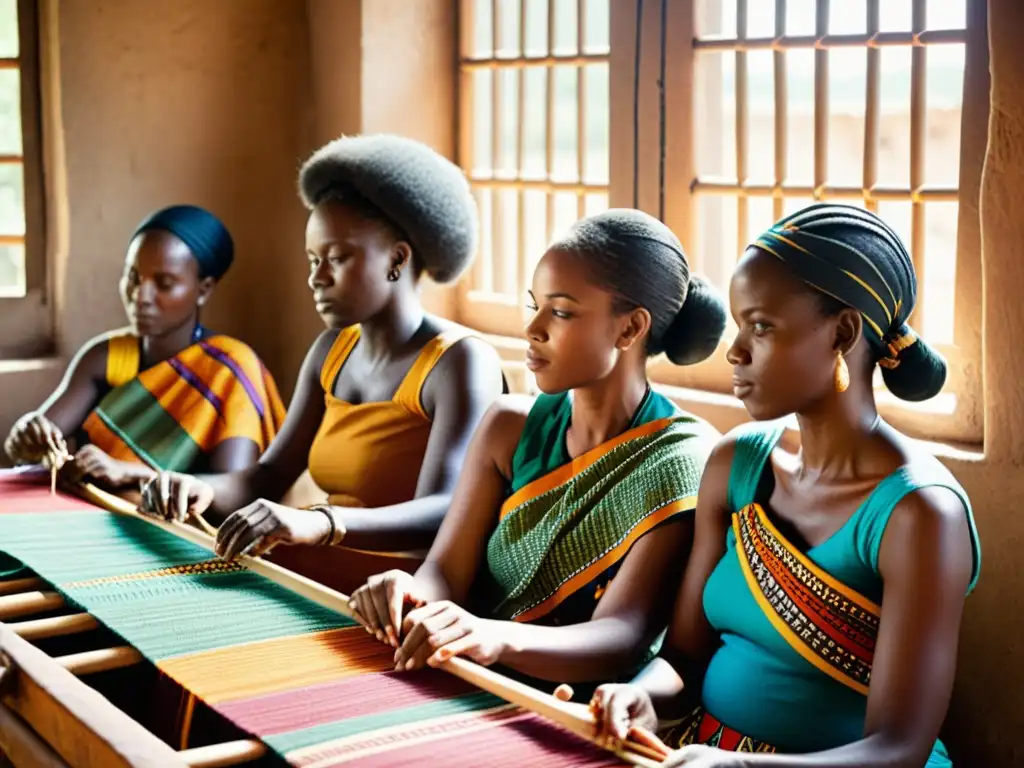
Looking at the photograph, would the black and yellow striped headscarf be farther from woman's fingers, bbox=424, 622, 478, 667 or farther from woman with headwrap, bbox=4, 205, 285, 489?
woman with headwrap, bbox=4, 205, 285, 489

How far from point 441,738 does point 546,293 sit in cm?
84

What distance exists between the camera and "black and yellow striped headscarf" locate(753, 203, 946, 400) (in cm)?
183

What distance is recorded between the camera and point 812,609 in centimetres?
186

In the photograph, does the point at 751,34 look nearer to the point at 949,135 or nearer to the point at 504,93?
the point at 949,135

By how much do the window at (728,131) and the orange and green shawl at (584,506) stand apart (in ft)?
2.32

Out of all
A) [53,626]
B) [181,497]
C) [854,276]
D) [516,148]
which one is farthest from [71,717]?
[516,148]

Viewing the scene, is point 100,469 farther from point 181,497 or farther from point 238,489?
point 181,497

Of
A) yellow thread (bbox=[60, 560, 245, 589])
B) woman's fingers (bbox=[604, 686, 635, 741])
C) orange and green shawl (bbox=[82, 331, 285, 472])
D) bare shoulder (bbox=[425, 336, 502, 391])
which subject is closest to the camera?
woman's fingers (bbox=[604, 686, 635, 741])

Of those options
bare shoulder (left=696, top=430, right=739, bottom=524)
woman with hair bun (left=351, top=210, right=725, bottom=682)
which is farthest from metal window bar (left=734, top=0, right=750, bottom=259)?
bare shoulder (left=696, top=430, right=739, bottom=524)

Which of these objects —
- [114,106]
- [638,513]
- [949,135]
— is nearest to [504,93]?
[114,106]

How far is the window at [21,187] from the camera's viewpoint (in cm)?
402

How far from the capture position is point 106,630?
2113 millimetres

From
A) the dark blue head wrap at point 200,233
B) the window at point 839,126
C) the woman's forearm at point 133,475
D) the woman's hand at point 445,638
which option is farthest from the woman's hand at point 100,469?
the window at point 839,126

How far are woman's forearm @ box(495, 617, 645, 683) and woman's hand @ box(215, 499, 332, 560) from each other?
54 cm
